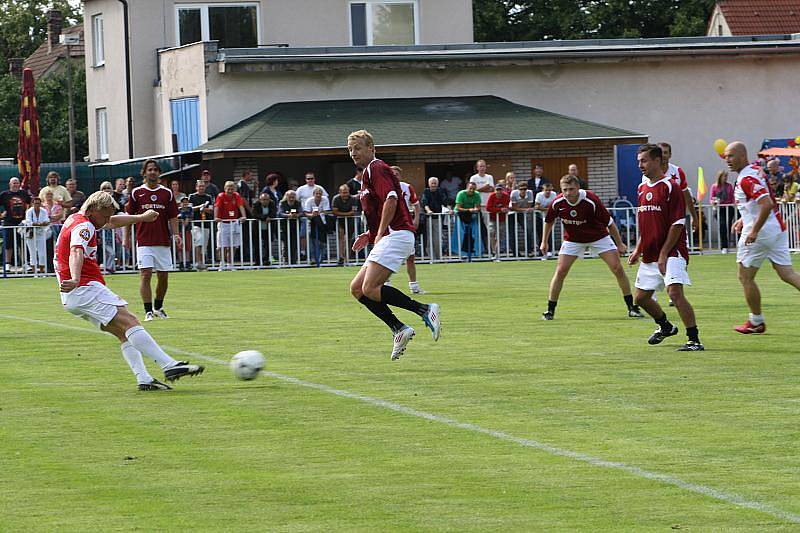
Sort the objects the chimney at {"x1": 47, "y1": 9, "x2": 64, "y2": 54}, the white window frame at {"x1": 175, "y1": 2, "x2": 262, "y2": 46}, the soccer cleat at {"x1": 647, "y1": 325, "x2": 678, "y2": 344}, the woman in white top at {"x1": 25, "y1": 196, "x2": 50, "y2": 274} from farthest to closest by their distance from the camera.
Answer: the chimney at {"x1": 47, "y1": 9, "x2": 64, "y2": 54} → the white window frame at {"x1": 175, "y1": 2, "x2": 262, "y2": 46} → the woman in white top at {"x1": 25, "y1": 196, "x2": 50, "y2": 274} → the soccer cleat at {"x1": 647, "y1": 325, "x2": 678, "y2": 344}

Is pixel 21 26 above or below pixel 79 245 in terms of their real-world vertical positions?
above

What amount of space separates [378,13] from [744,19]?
20.7 metres

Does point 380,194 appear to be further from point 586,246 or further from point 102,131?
point 102,131

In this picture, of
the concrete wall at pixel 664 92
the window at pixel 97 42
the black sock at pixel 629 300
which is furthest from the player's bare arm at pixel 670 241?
the window at pixel 97 42

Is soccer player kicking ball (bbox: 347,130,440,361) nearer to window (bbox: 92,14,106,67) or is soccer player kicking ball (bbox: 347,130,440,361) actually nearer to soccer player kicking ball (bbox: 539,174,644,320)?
soccer player kicking ball (bbox: 539,174,644,320)

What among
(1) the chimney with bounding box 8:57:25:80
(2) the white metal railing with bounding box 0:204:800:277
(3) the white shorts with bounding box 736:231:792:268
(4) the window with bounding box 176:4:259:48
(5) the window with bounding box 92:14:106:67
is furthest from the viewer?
(1) the chimney with bounding box 8:57:25:80

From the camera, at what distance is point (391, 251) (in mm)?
13297

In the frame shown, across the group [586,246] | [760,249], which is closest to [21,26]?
[586,246]

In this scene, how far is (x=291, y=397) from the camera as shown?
1102 centimetres

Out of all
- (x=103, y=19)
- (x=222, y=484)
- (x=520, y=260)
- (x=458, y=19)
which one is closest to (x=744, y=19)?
(x=458, y=19)

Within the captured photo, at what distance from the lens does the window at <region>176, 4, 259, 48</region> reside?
43.3 m

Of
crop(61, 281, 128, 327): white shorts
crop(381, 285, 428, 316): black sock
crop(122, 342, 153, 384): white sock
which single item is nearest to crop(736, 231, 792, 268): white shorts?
crop(381, 285, 428, 316): black sock

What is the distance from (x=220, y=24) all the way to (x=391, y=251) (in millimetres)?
31459

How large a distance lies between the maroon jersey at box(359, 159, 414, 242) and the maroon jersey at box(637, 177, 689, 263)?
2132mm
